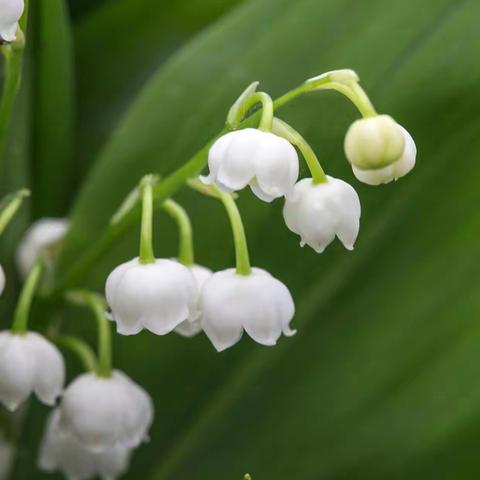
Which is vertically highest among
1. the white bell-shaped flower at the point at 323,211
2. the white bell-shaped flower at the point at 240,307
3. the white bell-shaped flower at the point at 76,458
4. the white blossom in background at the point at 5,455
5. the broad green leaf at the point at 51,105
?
the broad green leaf at the point at 51,105

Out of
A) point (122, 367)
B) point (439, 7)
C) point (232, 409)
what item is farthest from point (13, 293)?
point (439, 7)

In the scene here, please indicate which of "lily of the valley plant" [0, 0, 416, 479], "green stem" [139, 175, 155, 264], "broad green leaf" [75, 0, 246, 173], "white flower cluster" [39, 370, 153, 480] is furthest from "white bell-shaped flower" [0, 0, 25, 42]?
"broad green leaf" [75, 0, 246, 173]

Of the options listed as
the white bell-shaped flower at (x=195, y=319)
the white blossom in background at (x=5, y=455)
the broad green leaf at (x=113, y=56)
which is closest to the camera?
the white bell-shaped flower at (x=195, y=319)

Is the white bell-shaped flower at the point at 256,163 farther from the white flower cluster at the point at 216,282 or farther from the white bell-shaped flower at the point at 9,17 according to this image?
the white bell-shaped flower at the point at 9,17

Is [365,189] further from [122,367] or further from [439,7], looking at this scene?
[122,367]

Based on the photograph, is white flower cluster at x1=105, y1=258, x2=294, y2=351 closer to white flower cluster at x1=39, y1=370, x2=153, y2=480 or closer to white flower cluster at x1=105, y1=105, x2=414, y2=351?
white flower cluster at x1=105, y1=105, x2=414, y2=351

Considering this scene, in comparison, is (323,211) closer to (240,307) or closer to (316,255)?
(240,307)

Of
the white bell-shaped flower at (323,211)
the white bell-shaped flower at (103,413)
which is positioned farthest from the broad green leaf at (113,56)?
the white bell-shaped flower at (323,211)
